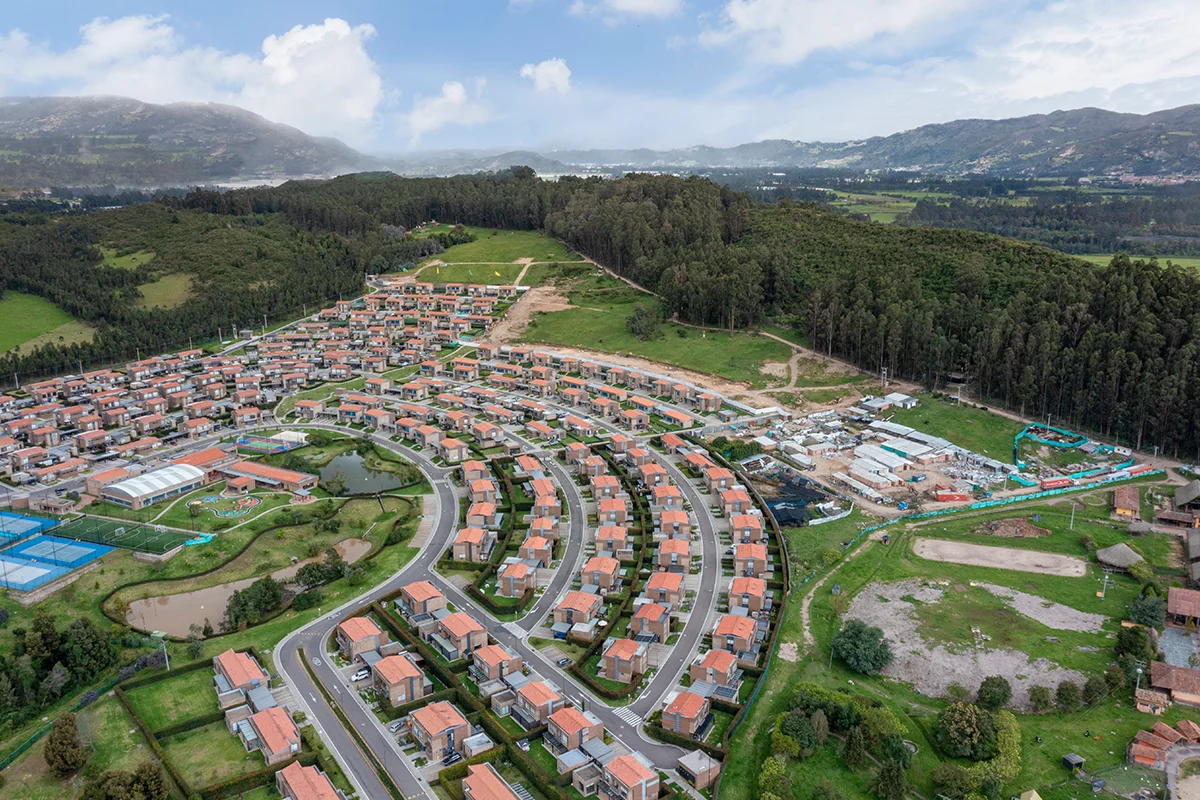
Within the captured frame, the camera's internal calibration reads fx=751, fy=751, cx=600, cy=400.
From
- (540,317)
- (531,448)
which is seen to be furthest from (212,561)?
(540,317)

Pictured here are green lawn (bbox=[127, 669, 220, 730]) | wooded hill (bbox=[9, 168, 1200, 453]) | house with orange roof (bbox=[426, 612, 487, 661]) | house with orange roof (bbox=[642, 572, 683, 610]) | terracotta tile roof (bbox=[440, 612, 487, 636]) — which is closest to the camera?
green lawn (bbox=[127, 669, 220, 730])

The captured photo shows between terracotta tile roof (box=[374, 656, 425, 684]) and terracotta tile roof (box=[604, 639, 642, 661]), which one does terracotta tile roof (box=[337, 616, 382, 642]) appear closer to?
terracotta tile roof (box=[374, 656, 425, 684])

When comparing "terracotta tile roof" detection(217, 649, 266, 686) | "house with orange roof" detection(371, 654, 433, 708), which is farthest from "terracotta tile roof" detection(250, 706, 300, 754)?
"house with orange roof" detection(371, 654, 433, 708)

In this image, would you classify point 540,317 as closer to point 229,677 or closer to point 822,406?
point 822,406

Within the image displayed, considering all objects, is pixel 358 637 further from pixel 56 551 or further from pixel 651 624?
pixel 56 551

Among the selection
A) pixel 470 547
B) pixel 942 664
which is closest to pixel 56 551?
pixel 470 547

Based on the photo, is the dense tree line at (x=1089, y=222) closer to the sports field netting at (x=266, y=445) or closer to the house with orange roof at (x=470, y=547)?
the sports field netting at (x=266, y=445)

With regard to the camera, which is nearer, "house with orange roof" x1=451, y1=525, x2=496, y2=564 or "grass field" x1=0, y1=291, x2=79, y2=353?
"house with orange roof" x1=451, y1=525, x2=496, y2=564
